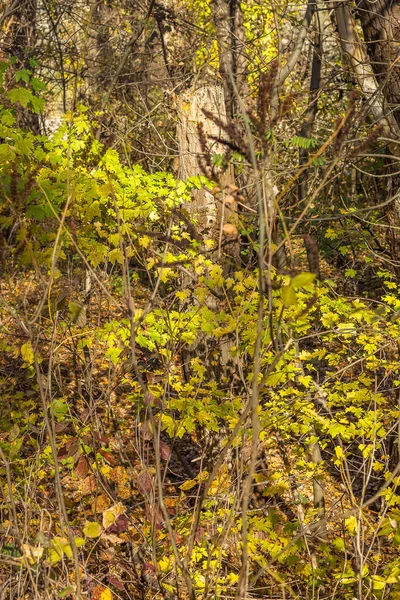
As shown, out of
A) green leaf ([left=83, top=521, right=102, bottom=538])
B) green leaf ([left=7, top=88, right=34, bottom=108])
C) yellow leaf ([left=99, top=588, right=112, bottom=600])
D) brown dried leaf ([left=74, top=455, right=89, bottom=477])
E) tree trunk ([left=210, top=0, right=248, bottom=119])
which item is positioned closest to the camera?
green leaf ([left=83, top=521, right=102, bottom=538])

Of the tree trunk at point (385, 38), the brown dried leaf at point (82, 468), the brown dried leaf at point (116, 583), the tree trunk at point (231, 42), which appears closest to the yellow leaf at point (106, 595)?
the brown dried leaf at point (116, 583)

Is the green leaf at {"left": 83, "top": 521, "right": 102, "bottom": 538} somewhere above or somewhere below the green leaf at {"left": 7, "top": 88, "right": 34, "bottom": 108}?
below

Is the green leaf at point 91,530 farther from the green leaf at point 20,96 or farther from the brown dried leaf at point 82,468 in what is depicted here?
the green leaf at point 20,96

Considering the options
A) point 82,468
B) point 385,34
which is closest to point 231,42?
point 385,34

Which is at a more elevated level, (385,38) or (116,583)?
(385,38)

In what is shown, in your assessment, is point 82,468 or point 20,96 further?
point 20,96

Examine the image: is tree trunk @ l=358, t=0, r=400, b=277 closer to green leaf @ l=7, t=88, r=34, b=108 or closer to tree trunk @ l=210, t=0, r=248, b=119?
tree trunk @ l=210, t=0, r=248, b=119

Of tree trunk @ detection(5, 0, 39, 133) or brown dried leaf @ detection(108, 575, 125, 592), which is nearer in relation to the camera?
brown dried leaf @ detection(108, 575, 125, 592)

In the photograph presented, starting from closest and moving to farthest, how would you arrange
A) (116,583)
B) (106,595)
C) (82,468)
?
1. (106,595)
2. (116,583)
3. (82,468)

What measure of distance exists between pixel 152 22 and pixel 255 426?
1022 centimetres

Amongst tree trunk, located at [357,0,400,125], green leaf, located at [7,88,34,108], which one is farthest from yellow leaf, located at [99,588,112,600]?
tree trunk, located at [357,0,400,125]

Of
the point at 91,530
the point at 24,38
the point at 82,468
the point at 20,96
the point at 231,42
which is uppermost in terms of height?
the point at 24,38

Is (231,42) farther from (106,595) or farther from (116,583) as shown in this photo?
(106,595)

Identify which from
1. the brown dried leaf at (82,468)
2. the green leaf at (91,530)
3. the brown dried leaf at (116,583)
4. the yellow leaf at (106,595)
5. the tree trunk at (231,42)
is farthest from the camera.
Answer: the tree trunk at (231,42)
